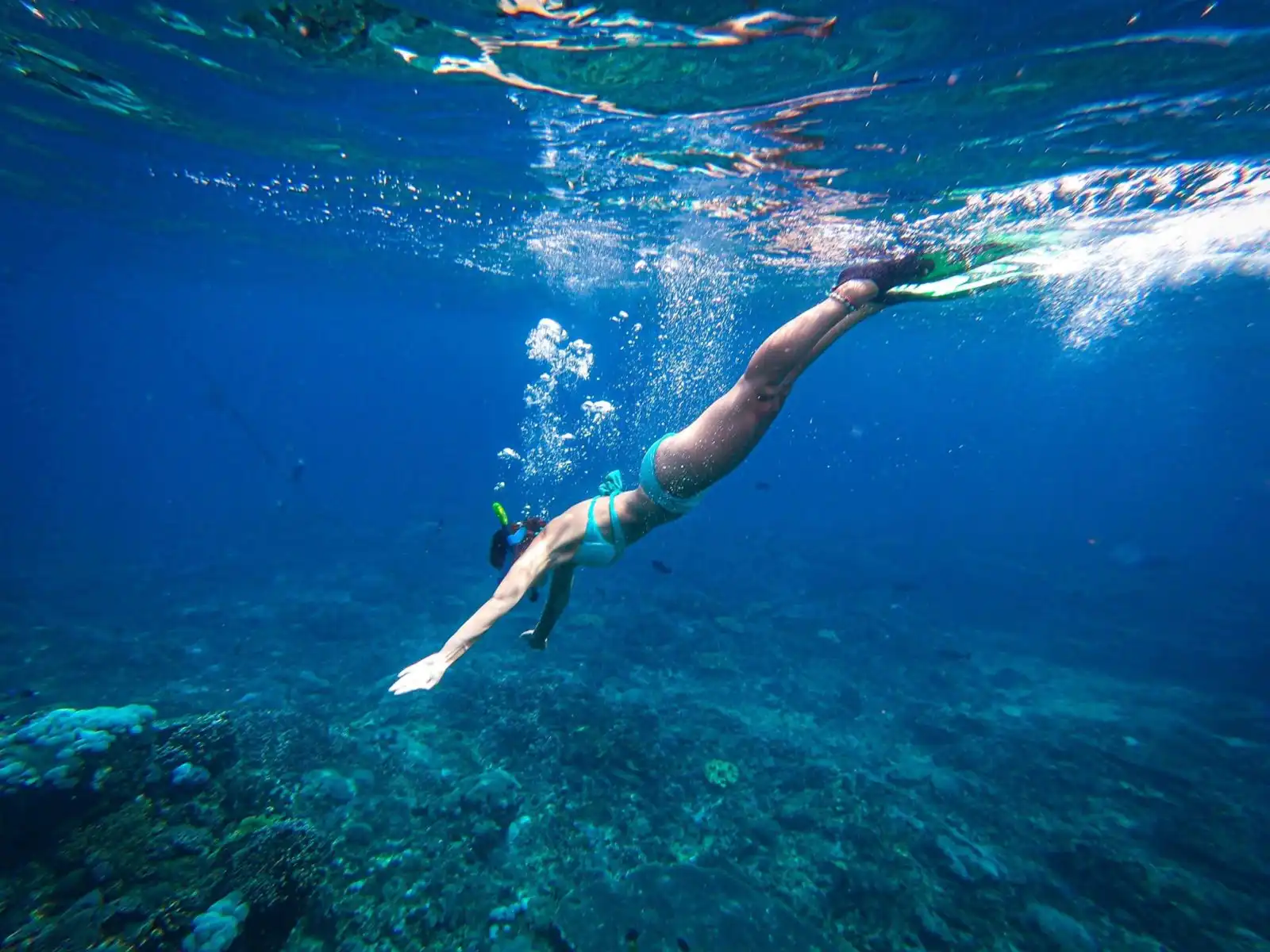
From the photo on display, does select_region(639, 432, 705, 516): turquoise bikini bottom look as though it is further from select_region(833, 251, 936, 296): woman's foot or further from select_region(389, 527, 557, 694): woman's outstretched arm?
select_region(833, 251, 936, 296): woman's foot

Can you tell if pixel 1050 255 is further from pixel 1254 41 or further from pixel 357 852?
pixel 357 852

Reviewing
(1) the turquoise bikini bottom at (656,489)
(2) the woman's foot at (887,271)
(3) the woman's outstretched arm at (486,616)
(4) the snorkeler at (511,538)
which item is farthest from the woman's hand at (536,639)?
(2) the woman's foot at (887,271)

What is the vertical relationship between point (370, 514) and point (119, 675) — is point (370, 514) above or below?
above

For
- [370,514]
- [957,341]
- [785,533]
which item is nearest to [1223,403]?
[957,341]

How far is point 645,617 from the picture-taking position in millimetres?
18219

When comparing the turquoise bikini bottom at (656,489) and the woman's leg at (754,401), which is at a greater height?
the woman's leg at (754,401)

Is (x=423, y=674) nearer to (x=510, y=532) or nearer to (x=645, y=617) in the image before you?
(x=510, y=532)

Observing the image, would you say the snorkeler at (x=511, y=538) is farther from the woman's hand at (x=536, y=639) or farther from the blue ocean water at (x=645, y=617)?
the blue ocean water at (x=645, y=617)

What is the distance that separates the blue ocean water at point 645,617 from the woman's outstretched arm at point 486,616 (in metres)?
3.82

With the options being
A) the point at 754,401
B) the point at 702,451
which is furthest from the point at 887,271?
the point at 702,451

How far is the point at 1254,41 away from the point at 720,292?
65.8 feet

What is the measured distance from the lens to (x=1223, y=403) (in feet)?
220

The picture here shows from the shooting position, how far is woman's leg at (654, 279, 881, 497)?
497 cm

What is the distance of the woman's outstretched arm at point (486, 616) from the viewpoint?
396cm
